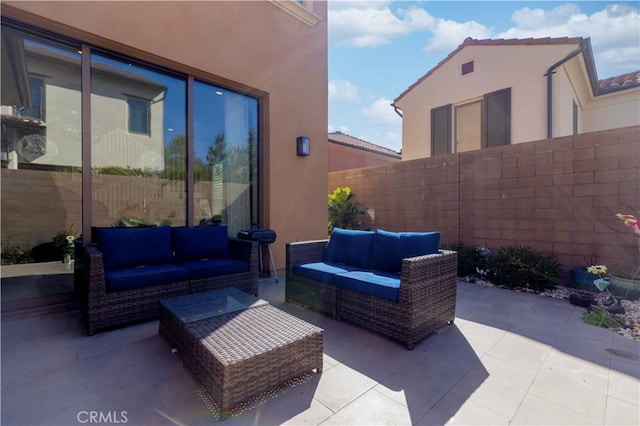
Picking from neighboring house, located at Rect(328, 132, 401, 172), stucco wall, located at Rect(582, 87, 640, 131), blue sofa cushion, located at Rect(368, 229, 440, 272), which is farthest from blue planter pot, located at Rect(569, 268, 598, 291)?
neighboring house, located at Rect(328, 132, 401, 172)

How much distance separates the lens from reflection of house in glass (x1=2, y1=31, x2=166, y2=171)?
3695 millimetres

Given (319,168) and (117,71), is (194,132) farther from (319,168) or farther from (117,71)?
(319,168)

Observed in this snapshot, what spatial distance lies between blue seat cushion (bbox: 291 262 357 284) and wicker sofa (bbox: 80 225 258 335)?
74 centimetres

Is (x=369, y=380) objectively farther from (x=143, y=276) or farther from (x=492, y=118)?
(x=492, y=118)

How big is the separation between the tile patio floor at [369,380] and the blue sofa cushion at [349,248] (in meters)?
0.84

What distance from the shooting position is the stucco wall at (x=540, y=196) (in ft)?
13.6

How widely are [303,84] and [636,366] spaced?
19.5 feet

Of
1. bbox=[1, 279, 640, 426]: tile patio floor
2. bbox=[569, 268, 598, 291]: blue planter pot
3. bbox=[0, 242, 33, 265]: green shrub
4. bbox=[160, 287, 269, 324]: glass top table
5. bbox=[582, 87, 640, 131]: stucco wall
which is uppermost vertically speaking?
bbox=[582, 87, 640, 131]: stucco wall

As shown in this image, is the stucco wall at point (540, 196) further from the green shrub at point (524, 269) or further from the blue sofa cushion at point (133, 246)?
the blue sofa cushion at point (133, 246)

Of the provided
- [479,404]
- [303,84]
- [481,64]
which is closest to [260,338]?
[479,404]

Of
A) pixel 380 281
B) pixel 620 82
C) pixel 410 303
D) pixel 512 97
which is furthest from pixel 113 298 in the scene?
pixel 620 82

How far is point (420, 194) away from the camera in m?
6.51

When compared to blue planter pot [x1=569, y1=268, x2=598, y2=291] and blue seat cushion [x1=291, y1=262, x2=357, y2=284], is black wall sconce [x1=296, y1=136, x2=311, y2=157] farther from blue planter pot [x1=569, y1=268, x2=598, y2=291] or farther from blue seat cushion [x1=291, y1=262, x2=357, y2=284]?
blue planter pot [x1=569, y1=268, x2=598, y2=291]

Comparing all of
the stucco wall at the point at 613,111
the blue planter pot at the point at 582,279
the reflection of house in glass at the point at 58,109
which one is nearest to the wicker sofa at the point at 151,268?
the reflection of house in glass at the point at 58,109
